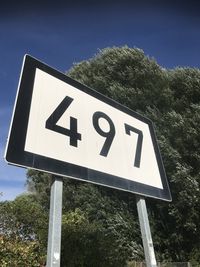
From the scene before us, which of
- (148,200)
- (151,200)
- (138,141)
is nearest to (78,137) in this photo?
(138,141)

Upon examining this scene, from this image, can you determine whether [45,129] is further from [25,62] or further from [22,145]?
[25,62]

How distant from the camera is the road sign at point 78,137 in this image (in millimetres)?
4289

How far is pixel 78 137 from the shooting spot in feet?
16.1

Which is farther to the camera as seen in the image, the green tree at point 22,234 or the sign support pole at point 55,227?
the green tree at point 22,234

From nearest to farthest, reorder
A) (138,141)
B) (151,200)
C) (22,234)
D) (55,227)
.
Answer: (55,227) → (138,141) → (22,234) → (151,200)

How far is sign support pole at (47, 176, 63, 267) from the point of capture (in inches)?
157

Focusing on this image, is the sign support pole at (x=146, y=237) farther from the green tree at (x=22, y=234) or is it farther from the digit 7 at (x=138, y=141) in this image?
the green tree at (x=22, y=234)

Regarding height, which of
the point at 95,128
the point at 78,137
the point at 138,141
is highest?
the point at 138,141

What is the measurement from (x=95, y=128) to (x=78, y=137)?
447 millimetres

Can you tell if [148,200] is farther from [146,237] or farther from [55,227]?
[55,227]

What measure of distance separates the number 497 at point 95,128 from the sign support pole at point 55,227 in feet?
1.88

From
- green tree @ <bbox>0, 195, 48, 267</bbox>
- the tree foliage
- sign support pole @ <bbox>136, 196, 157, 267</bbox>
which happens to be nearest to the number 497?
sign support pole @ <bbox>136, 196, 157, 267</bbox>

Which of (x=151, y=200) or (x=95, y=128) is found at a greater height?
(x=151, y=200)

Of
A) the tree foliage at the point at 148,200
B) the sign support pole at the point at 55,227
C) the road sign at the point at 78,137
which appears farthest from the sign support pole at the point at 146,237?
the tree foliage at the point at 148,200
